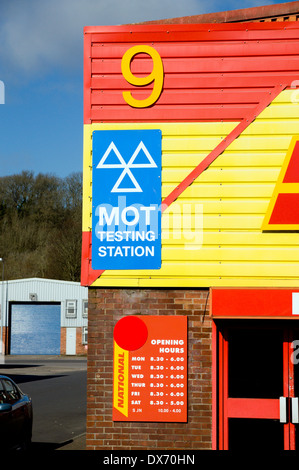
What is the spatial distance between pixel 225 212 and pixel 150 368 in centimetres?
241

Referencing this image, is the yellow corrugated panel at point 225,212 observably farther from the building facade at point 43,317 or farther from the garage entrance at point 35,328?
the garage entrance at point 35,328

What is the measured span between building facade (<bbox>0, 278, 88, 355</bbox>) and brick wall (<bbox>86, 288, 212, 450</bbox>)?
156 ft

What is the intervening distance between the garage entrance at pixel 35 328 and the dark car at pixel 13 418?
4527 cm

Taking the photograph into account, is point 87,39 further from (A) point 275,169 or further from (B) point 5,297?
(B) point 5,297

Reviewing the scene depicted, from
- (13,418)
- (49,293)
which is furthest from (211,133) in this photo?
(49,293)

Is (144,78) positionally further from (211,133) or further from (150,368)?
(150,368)

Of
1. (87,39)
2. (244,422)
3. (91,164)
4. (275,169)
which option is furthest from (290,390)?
(87,39)

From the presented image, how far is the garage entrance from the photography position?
188ft

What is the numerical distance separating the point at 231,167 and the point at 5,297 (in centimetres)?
5034

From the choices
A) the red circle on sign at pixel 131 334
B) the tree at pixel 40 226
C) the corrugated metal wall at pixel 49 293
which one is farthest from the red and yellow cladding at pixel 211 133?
the tree at pixel 40 226

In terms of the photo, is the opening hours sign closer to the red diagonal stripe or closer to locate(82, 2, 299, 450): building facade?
locate(82, 2, 299, 450): building facade

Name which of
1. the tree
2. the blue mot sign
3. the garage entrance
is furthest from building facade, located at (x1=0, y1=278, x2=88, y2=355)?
the blue mot sign

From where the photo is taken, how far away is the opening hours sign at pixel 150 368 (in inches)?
360

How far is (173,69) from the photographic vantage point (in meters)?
9.66
